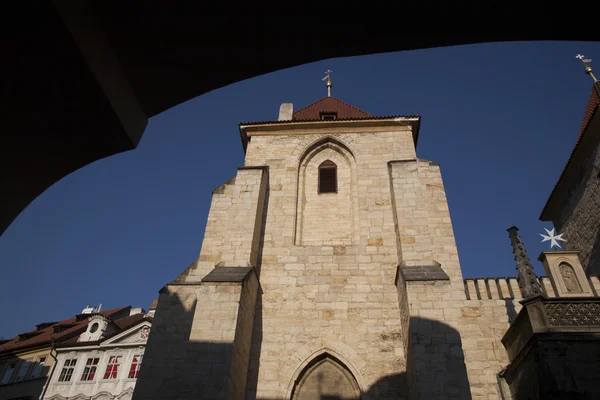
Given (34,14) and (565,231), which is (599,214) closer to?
(565,231)

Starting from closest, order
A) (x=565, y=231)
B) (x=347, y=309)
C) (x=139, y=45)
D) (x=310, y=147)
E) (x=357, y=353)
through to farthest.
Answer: (x=139, y=45)
(x=357, y=353)
(x=347, y=309)
(x=310, y=147)
(x=565, y=231)

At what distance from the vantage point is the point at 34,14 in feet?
3.93

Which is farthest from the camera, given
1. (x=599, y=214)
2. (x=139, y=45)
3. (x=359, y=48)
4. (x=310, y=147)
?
(x=599, y=214)

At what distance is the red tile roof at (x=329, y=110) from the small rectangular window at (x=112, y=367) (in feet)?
45.5

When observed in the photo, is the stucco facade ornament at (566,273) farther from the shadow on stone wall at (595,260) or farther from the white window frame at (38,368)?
the white window frame at (38,368)

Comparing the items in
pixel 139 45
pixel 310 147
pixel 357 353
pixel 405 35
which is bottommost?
pixel 139 45

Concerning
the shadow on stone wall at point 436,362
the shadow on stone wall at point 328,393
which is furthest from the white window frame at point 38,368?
the shadow on stone wall at point 436,362

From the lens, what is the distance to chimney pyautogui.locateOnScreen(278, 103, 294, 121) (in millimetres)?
17109

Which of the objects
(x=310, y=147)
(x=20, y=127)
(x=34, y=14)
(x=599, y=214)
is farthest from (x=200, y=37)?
(x=599, y=214)

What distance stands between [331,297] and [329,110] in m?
9.78

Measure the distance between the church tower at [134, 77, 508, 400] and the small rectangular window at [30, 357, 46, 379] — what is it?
16.6 m

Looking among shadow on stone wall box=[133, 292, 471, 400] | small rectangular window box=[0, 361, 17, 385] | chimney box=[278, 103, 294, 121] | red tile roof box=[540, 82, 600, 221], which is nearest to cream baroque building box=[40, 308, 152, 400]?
small rectangular window box=[0, 361, 17, 385]

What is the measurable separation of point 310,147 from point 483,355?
7.46 meters

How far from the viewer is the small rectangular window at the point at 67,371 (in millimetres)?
20453
